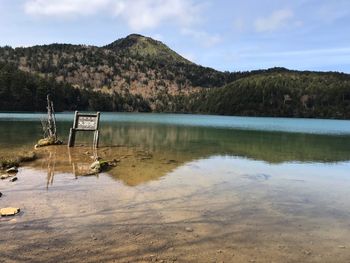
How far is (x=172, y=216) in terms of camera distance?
1056cm

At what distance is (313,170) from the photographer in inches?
840

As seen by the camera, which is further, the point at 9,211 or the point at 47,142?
the point at 47,142

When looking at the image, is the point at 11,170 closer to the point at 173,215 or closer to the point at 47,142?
the point at 173,215

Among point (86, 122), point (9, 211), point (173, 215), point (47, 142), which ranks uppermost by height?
A: point (86, 122)

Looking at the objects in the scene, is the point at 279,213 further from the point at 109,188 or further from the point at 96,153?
the point at 96,153

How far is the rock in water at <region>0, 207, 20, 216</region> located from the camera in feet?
32.6

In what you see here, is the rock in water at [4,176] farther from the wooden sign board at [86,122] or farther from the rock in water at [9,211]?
the wooden sign board at [86,122]

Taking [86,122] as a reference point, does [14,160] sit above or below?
below

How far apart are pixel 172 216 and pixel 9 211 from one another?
4152 millimetres

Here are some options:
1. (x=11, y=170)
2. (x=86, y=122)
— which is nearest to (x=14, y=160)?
(x=11, y=170)

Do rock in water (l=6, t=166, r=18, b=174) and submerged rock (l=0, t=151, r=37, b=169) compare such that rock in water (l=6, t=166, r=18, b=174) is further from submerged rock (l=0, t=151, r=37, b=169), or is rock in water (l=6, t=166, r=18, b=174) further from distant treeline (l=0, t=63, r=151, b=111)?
distant treeline (l=0, t=63, r=151, b=111)

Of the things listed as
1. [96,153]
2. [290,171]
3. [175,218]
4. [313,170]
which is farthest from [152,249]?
[96,153]

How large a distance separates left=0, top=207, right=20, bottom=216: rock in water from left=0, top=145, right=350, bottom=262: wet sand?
24cm

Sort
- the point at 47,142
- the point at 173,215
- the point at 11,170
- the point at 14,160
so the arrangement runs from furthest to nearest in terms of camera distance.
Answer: the point at 47,142, the point at 14,160, the point at 11,170, the point at 173,215
